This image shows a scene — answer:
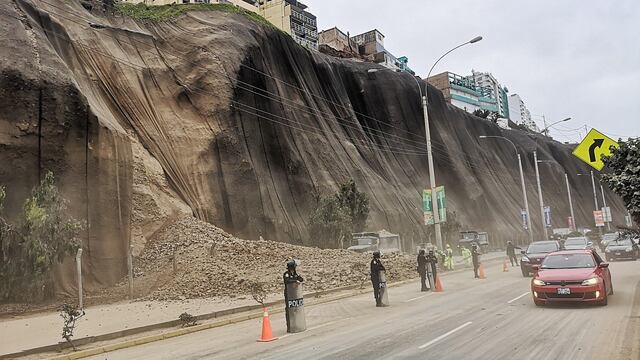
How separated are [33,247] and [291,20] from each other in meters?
79.5

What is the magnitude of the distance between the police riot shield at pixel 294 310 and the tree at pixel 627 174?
25.6ft

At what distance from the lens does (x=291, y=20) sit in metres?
89.1

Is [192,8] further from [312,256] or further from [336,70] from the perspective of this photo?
[312,256]

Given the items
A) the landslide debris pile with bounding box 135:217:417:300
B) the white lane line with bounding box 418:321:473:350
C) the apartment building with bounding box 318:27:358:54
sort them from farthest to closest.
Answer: the apartment building with bounding box 318:27:358:54 → the landslide debris pile with bounding box 135:217:417:300 → the white lane line with bounding box 418:321:473:350

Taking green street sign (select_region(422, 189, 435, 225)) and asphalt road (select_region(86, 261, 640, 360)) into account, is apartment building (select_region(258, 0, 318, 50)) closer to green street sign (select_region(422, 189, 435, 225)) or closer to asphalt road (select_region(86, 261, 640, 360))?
green street sign (select_region(422, 189, 435, 225))

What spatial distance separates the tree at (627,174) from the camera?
11.5 meters

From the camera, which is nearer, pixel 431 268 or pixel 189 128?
pixel 431 268

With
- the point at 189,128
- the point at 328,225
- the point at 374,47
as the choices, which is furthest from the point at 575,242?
the point at 374,47

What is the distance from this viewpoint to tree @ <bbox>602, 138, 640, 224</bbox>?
11.5 m

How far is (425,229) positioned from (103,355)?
145 ft

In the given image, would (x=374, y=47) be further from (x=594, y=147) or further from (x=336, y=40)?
(x=594, y=147)

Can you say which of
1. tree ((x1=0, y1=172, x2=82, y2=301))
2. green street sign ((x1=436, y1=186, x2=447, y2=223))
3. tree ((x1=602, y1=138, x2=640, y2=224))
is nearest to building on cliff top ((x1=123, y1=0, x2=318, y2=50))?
green street sign ((x1=436, y1=186, x2=447, y2=223))

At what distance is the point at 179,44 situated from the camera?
3753 cm

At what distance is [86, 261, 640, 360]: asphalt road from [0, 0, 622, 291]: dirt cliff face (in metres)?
11.9
